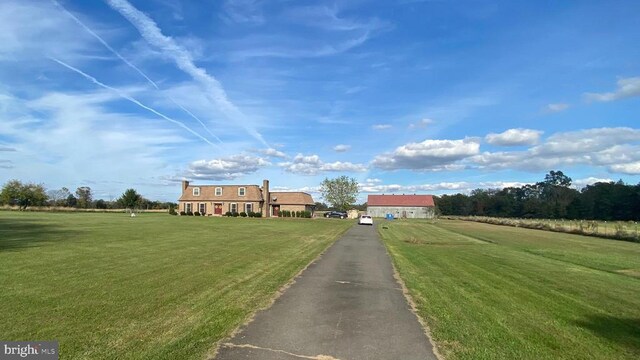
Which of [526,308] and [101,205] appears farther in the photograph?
[101,205]

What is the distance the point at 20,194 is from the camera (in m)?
85.9

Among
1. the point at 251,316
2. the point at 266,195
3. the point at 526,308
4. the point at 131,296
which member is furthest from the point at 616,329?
the point at 266,195

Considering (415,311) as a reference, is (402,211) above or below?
above

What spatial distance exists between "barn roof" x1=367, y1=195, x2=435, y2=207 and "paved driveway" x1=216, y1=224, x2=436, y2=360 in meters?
109

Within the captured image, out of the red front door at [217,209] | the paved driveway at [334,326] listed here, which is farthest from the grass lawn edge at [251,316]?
the red front door at [217,209]

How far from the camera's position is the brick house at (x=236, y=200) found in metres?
74.1

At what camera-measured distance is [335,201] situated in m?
109

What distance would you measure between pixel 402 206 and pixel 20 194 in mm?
90645

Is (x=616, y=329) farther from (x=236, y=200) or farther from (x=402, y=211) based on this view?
(x=402, y=211)

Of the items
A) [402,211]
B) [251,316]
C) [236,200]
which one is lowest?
[251,316]

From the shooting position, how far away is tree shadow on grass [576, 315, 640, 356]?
676 centimetres

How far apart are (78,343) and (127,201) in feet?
273

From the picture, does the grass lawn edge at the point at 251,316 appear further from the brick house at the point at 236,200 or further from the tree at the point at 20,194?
the tree at the point at 20,194

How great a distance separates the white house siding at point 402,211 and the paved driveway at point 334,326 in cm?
10691
